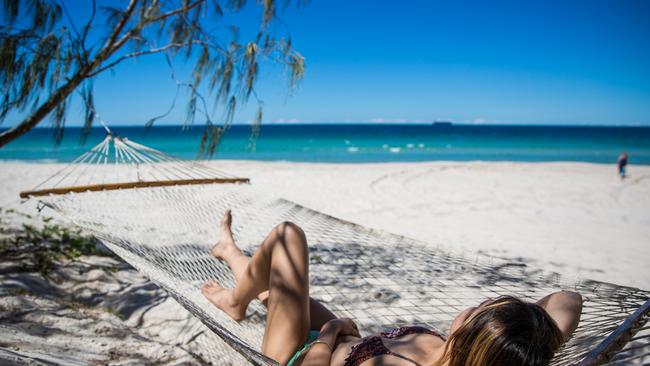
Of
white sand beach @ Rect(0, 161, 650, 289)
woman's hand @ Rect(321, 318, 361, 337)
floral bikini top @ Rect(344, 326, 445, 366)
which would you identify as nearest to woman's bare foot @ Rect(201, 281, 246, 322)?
woman's hand @ Rect(321, 318, 361, 337)

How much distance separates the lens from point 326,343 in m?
0.96

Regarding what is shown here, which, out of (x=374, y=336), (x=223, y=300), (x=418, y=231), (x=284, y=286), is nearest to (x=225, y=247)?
(x=223, y=300)

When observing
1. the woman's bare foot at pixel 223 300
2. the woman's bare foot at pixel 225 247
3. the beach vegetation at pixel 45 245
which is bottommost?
the beach vegetation at pixel 45 245

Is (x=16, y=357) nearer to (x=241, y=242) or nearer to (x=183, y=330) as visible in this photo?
(x=183, y=330)

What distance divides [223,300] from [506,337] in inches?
37.6

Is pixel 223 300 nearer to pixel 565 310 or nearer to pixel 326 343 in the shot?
pixel 326 343

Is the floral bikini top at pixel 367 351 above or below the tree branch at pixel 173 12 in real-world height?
below

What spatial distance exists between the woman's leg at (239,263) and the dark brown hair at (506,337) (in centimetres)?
51

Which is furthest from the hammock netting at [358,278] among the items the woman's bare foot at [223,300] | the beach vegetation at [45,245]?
the beach vegetation at [45,245]

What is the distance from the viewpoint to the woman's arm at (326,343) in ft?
3.01

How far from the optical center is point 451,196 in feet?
16.9

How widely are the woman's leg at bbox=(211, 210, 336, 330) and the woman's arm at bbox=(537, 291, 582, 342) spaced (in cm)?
58

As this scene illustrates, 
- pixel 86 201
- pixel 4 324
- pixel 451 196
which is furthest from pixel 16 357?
pixel 451 196

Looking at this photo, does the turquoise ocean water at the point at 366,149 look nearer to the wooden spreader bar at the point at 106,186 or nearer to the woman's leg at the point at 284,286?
the wooden spreader bar at the point at 106,186
